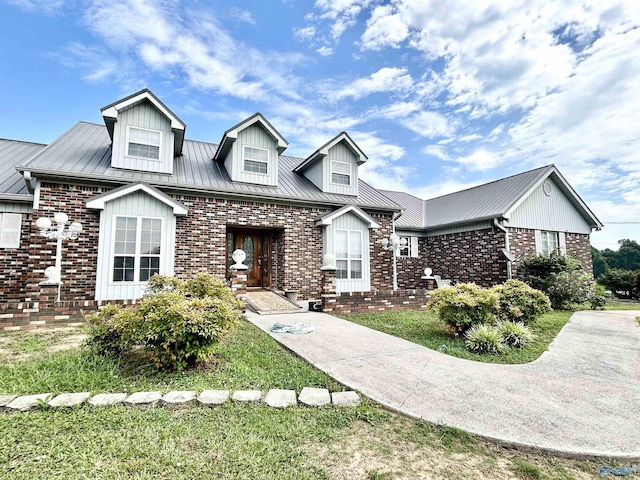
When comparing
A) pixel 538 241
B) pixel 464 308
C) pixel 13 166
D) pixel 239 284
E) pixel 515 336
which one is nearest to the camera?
pixel 515 336

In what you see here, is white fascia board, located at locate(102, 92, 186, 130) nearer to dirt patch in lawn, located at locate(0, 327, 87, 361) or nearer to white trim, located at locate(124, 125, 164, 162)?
white trim, located at locate(124, 125, 164, 162)

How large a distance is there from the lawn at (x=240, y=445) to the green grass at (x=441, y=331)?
301 centimetres

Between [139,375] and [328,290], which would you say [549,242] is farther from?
[139,375]

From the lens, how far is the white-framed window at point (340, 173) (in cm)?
1356

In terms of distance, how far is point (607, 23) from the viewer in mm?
9820

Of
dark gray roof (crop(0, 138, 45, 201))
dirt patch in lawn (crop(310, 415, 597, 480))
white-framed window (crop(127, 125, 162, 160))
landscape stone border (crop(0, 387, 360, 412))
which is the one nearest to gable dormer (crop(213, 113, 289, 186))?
white-framed window (crop(127, 125, 162, 160))

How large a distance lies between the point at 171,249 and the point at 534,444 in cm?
1003

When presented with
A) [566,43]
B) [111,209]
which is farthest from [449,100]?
[111,209]

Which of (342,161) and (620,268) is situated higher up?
(342,161)

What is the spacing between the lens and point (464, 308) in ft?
21.7

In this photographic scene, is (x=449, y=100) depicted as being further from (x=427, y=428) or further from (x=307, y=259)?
(x=427, y=428)

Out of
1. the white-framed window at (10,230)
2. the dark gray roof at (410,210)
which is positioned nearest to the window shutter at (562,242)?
the dark gray roof at (410,210)

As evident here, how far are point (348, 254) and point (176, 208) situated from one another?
660 cm

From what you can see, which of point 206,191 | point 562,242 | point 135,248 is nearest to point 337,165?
point 206,191
